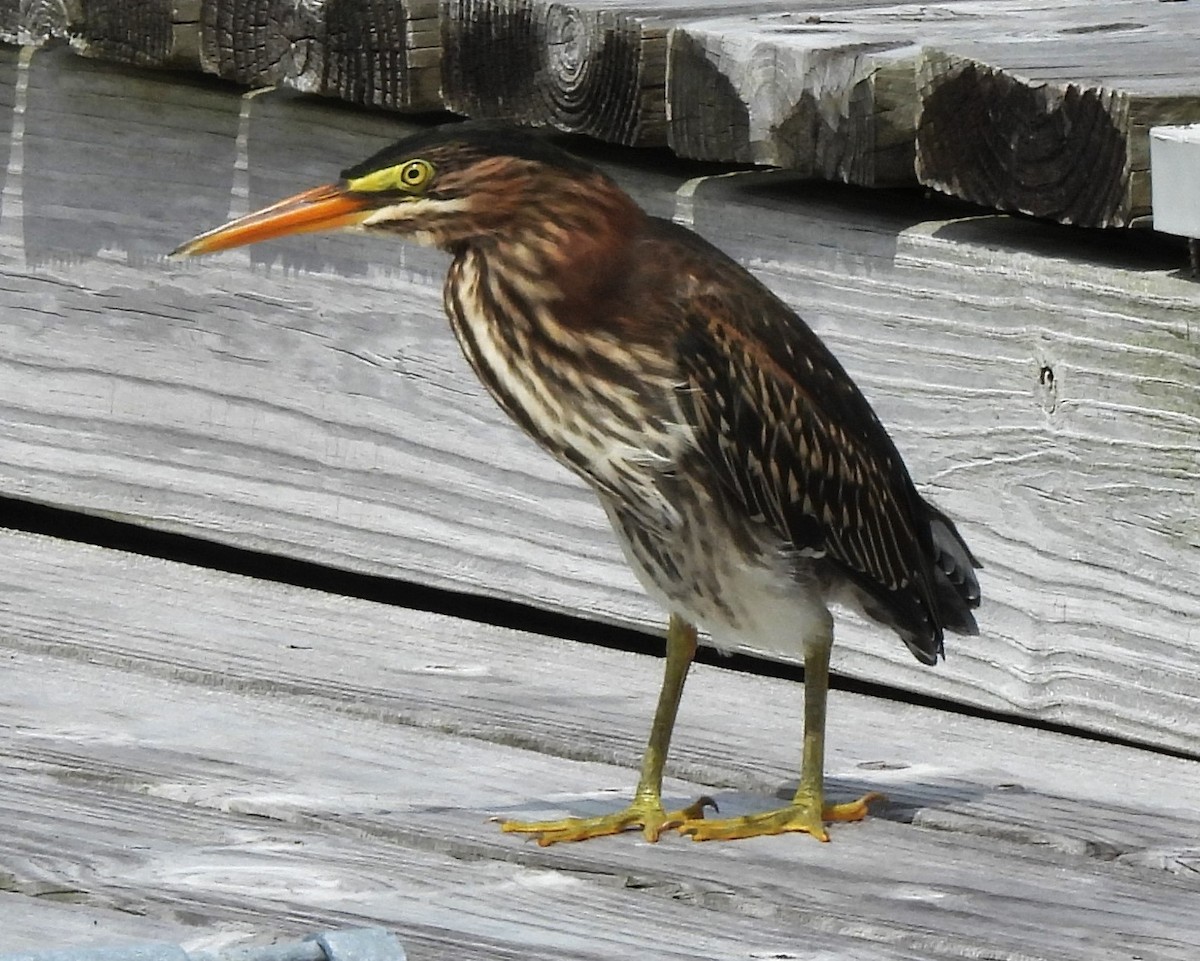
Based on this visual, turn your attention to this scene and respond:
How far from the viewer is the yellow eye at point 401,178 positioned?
3.01 meters

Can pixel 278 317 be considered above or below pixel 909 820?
above

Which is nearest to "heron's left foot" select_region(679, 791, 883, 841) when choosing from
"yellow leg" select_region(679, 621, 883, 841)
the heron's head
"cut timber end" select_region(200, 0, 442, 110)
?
"yellow leg" select_region(679, 621, 883, 841)

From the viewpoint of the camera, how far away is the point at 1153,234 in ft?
11.5

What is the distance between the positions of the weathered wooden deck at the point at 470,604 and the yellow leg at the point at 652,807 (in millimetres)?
41

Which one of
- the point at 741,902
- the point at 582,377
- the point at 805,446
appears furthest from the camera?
the point at 805,446

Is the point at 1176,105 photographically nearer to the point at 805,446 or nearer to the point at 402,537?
the point at 805,446

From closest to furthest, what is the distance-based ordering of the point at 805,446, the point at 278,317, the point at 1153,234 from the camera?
1. the point at 805,446
2. the point at 1153,234
3. the point at 278,317

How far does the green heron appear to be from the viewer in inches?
120

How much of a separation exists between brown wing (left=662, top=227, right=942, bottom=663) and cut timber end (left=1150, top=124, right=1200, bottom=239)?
1.52ft

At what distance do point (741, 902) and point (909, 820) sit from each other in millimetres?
483

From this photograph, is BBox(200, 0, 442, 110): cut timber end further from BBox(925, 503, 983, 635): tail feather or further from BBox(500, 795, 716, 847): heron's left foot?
BBox(500, 795, 716, 847): heron's left foot

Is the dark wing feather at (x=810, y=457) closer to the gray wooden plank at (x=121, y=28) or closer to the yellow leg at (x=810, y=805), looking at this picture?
the yellow leg at (x=810, y=805)

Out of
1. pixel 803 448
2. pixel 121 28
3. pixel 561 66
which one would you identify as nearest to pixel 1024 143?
pixel 803 448

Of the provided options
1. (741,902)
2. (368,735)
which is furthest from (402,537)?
(741,902)
